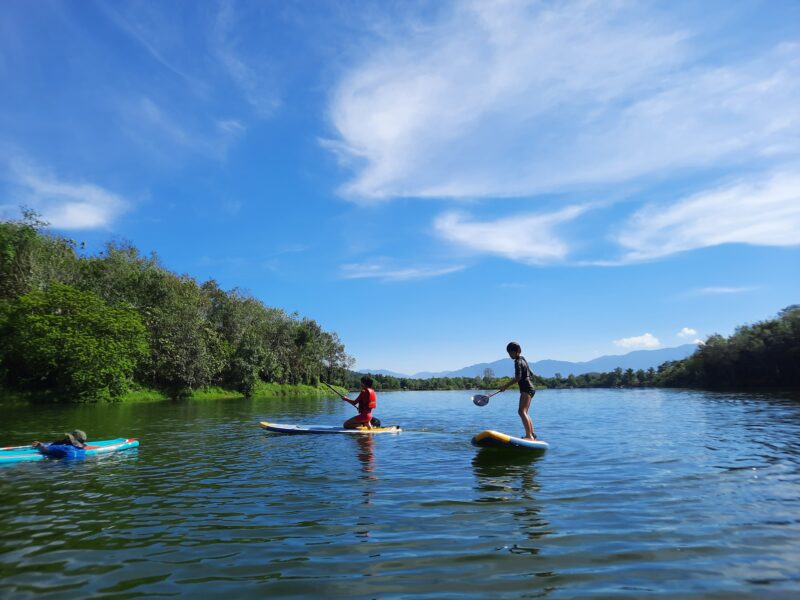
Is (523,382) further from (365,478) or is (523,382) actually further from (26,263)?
(26,263)

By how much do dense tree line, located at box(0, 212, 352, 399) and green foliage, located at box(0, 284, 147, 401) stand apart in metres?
0.09

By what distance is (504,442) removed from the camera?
13.1m

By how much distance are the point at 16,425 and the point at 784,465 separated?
28.7 m

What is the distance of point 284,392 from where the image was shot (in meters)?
79.8

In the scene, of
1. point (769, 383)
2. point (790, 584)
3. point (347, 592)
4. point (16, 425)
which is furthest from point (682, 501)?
point (769, 383)

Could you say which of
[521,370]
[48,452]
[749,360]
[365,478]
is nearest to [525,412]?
[521,370]

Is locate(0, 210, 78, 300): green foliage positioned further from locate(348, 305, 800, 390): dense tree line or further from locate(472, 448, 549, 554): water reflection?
locate(348, 305, 800, 390): dense tree line

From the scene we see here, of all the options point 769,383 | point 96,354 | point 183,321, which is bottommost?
point 769,383

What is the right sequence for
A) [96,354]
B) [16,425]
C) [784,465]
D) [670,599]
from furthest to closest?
1. [96,354]
2. [16,425]
3. [784,465]
4. [670,599]

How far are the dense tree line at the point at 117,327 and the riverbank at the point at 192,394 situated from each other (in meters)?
1.07

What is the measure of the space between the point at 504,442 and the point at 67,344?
4109cm

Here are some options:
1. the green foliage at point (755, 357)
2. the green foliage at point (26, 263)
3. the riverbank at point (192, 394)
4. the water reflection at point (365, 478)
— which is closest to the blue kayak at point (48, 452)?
the water reflection at point (365, 478)

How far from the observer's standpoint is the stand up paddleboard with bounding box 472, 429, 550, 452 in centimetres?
1308

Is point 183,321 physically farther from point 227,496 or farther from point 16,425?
point 227,496
